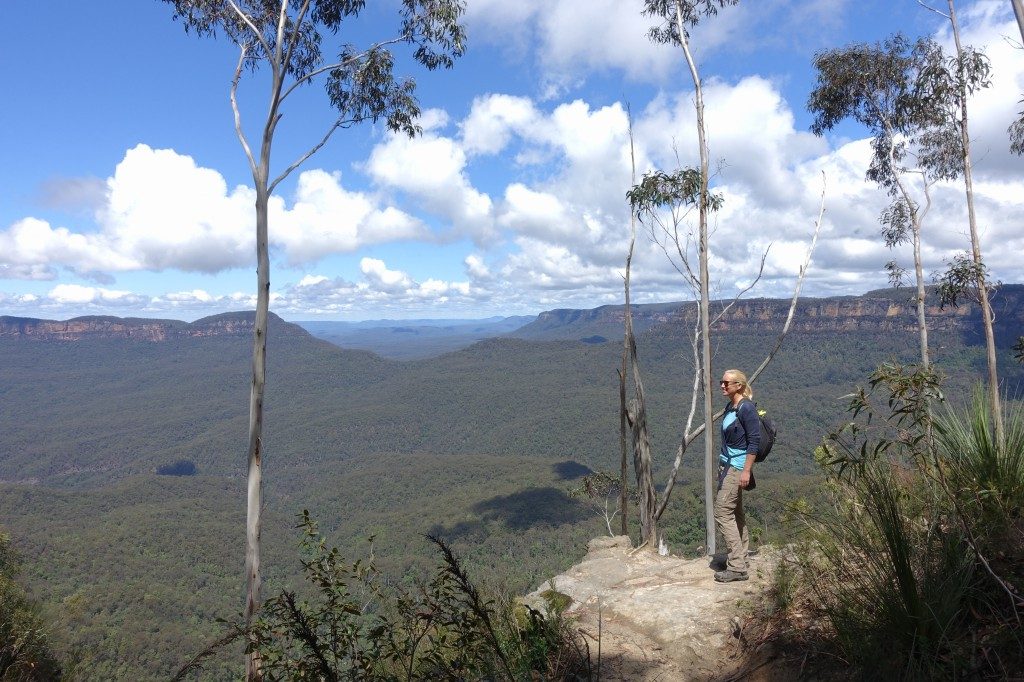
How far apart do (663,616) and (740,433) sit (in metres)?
1.61

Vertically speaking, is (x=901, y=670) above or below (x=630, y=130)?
→ below

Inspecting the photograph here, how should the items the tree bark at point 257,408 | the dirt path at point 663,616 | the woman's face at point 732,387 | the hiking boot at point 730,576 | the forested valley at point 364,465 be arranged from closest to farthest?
the dirt path at point 663,616
the hiking boot at point 730,576
the woman's face at point 732,387
the tree bark at point 257,408
the forested valley at point 364,465

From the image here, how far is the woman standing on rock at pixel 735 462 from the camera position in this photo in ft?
15.3

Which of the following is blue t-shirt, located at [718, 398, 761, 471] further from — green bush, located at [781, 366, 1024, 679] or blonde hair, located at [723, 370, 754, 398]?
green bush, located at [781, 366, 1024, 679]

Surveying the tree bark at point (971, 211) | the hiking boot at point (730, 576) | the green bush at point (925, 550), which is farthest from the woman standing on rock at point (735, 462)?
the tree bark at point (971, 211)

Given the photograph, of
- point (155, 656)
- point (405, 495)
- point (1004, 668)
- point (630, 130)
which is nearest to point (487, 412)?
point (405, 495)

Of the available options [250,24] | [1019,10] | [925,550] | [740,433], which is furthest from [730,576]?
[250,24]

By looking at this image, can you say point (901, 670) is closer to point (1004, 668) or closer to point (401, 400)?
point (1004, 668)

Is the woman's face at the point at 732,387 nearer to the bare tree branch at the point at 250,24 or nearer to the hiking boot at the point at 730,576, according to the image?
the hiking boot at the point at 730,576

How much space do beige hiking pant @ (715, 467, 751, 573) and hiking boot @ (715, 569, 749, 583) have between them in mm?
43

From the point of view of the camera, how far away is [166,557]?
190 ft

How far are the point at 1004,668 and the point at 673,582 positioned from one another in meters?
3.14

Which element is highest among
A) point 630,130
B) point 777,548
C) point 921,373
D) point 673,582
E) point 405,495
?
point 630,130

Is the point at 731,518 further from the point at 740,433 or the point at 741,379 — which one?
the point at 741,379
